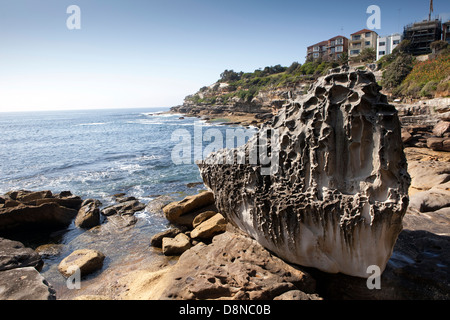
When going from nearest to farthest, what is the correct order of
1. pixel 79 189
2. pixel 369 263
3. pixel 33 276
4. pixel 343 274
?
pixel 369 263
pixel 343 274
pixel 33 276
pixel 79 189

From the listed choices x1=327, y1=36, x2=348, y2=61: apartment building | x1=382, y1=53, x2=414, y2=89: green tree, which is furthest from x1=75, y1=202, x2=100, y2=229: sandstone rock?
x1=327, y1=36, x2=348, y2=61: apartment building

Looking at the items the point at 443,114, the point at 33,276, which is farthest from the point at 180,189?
the point at 443,114

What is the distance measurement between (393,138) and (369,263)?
160 centimetres

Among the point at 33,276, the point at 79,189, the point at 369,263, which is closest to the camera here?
the point at 369,263

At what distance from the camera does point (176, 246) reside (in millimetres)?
6871

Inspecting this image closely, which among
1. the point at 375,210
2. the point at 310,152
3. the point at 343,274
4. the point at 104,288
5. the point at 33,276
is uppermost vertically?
the point at 310,152

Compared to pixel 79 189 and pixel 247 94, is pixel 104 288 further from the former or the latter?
pixel 247 94

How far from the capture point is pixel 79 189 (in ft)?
45.1

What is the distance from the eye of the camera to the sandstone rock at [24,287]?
12.7ft

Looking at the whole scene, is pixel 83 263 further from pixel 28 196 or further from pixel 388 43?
pixel 388 43

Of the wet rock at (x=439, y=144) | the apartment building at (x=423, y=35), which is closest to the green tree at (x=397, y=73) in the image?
the apartment building at (x=423, y=35)

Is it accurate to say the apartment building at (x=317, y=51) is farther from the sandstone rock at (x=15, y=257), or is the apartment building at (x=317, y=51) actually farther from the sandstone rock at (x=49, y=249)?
the sandstone rock at (x=15, y=257)

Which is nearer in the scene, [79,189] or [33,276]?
[33,276]

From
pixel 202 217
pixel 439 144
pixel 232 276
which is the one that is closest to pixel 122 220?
pixel 202 217
